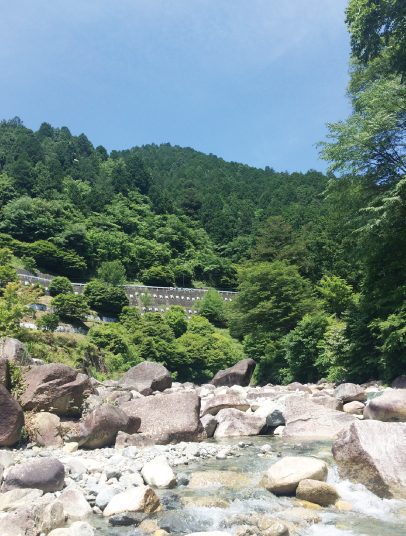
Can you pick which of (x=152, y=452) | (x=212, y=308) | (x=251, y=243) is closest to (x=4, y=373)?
(x=152, y=452)

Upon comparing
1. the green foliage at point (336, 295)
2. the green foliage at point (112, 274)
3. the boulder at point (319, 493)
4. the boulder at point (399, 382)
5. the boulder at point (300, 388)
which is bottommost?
the boulder at point (300, 388)

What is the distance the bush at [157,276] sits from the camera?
6153 cm

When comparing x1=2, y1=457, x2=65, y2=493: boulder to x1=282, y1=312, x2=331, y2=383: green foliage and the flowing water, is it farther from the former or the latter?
x1=282, y1=312, x2=331, y2=383: green foliage

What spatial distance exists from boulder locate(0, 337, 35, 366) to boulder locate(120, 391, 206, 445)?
132 inches

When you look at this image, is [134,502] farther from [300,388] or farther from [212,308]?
[212,308]

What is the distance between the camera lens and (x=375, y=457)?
6.16 m

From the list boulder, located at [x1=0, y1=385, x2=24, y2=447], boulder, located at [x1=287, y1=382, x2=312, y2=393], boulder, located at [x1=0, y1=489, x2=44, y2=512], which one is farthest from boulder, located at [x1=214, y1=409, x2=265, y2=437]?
boulder, located at [x1=0, y1=489, x2=44, y2=512]

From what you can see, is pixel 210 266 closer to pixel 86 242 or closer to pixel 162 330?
pixel 86 242

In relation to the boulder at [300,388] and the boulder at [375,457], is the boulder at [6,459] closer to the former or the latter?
the boulder at [375,457]

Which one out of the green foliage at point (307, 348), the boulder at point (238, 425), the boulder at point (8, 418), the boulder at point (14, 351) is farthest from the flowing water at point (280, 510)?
the green foliage at point (307, 348)

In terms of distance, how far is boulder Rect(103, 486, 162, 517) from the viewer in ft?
18.4

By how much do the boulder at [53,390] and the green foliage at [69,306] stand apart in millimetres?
20594

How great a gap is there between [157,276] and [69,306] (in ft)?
103

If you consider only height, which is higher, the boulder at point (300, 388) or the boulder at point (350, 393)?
the boulder at point (350, 393)
